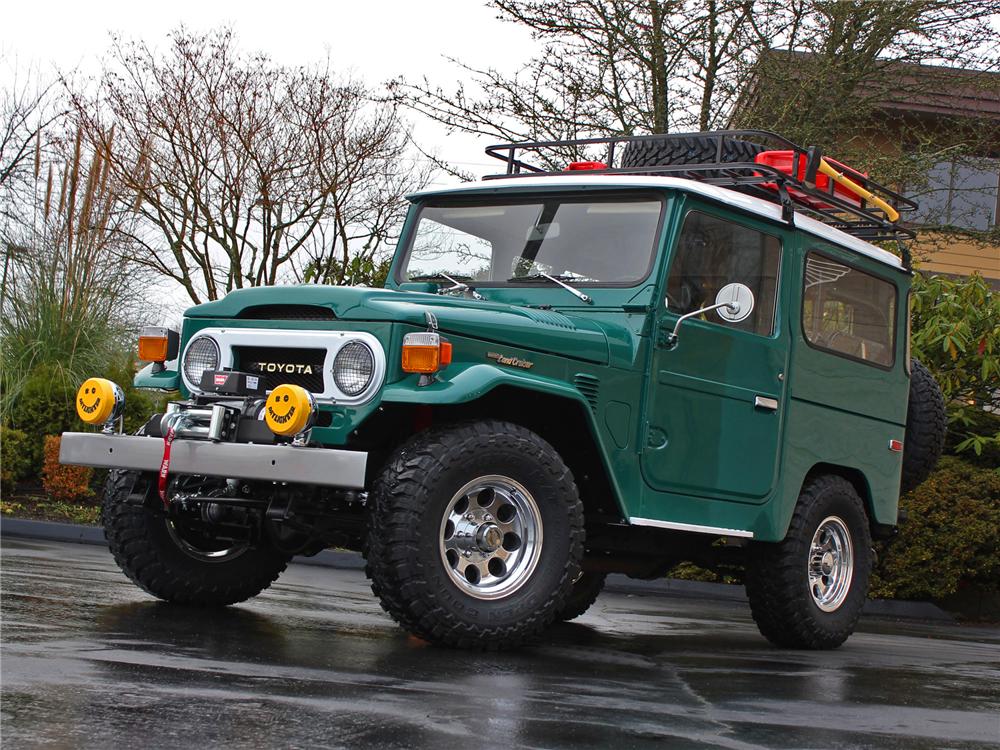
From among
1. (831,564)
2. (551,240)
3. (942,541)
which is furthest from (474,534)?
(942,541)

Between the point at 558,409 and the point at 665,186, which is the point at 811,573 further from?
the point at 665,186

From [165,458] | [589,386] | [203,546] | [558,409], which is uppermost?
[589,386]

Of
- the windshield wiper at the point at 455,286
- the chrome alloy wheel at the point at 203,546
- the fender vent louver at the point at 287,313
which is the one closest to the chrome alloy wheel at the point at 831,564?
the windshield wiper at the point at 455,286

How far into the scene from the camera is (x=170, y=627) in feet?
19.9

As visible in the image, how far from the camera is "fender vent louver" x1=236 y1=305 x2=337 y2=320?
609 centimetres

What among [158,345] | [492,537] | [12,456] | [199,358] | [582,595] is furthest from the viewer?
[12,456]

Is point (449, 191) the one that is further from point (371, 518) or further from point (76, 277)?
point (76, 277)

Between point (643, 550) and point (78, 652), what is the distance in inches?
129

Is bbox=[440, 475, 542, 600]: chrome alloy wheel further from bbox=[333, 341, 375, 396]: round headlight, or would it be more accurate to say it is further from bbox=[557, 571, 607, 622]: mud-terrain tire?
bbox=[557, 571, 607, 622]: mud-terrain tire

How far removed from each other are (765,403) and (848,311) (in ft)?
3.88

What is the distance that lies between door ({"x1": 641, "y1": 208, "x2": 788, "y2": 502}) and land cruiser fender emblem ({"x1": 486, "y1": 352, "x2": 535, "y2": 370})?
865 millimetres

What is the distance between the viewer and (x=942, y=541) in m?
11.5

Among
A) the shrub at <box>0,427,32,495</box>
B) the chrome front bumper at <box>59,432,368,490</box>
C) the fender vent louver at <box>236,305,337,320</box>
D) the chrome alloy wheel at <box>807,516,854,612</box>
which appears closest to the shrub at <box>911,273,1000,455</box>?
the chrome alloy wheel at <box>807,516,854,612</box>

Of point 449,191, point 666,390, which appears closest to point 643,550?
point 666,390
